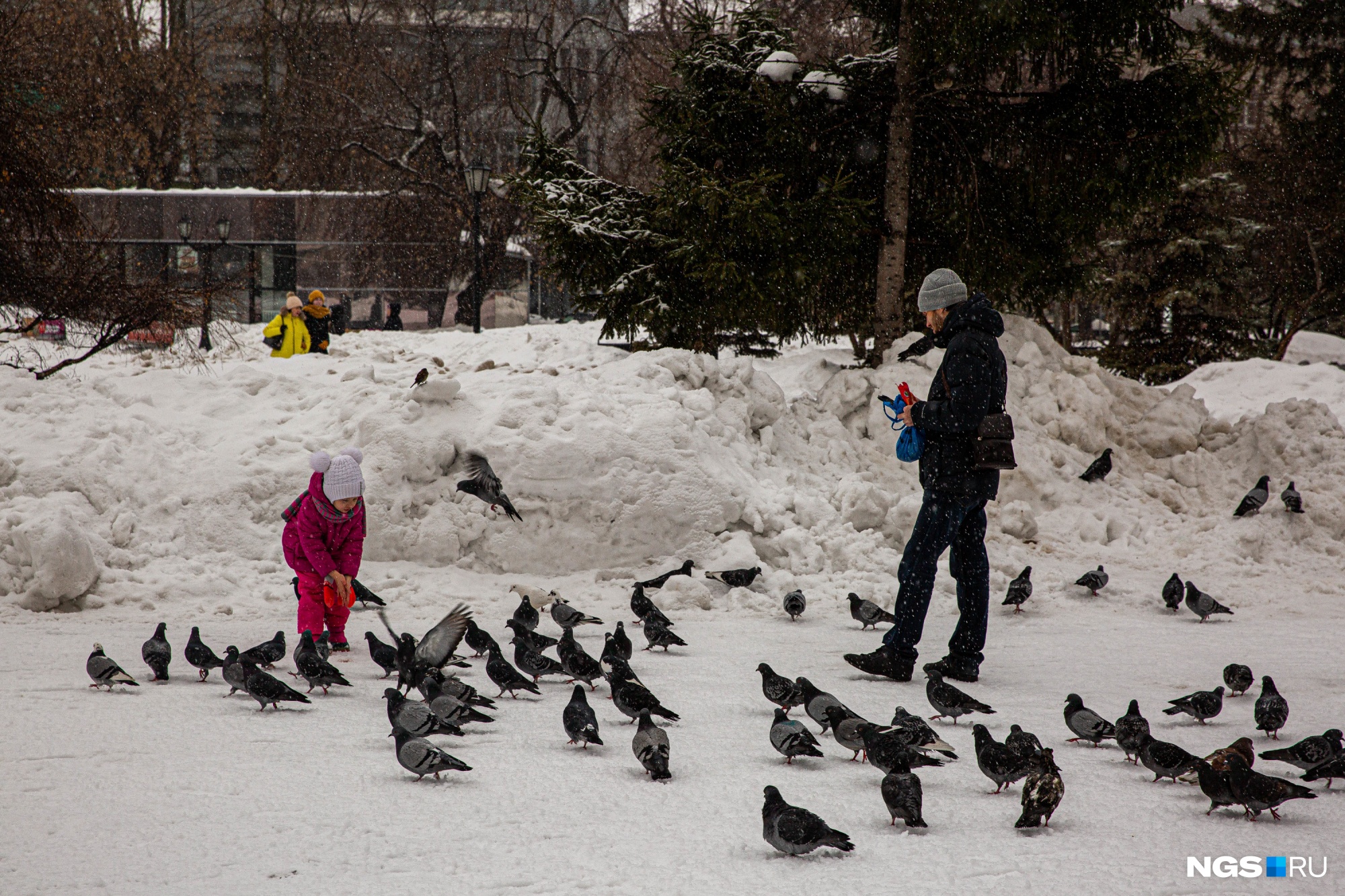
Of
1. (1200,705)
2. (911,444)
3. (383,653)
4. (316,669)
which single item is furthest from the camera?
(911,444)

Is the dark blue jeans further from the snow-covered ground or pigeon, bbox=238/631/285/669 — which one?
pigeon, bbox=238/631/285/669

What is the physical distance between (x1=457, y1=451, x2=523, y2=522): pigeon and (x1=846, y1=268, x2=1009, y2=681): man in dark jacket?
11.7 feet

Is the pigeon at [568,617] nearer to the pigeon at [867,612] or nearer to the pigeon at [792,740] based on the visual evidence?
the pigeon at [867,612]

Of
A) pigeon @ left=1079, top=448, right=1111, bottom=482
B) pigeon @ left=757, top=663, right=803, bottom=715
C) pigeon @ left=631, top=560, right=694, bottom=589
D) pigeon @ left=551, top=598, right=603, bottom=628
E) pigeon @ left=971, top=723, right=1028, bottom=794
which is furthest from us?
pigeon @ left=1079, top=448, right=1111, bottom=482

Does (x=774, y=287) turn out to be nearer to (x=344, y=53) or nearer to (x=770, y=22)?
(x=770, y=22)

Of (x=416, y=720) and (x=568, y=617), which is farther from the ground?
(x=416, y=720)

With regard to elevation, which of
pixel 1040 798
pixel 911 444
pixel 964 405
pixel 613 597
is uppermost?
pixel 964 405

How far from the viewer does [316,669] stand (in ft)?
17.3

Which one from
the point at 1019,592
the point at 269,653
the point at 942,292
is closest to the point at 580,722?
the point at 269,653

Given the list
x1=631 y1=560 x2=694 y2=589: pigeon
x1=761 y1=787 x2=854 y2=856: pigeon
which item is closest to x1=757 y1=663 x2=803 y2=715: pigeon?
x1=761 y1=787 x2=854 y2=856: pigeon

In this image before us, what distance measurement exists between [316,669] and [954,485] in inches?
143

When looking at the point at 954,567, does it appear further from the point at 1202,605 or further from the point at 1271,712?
the point at 1202,605

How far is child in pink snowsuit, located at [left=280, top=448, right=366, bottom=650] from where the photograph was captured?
6.36 meters

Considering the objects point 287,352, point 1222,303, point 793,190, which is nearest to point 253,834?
point 793,190
